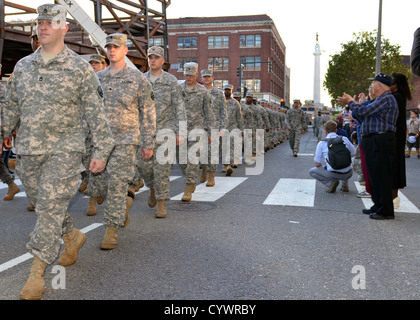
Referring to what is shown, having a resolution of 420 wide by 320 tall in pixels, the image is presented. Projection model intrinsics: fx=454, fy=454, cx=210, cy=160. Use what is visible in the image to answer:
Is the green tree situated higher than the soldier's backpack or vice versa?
the green tree

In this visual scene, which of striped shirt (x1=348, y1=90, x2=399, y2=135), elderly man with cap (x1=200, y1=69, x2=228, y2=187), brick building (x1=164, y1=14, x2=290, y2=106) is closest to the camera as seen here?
striped shirt (x1=348, y1=90, x2=399, y2=135)

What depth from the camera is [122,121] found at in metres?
5.10

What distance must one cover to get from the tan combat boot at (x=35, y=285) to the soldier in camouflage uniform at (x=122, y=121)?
133 centimetres

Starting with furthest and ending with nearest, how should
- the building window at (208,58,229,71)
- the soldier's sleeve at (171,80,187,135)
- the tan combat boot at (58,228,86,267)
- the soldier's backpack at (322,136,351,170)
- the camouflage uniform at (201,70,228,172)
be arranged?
the building window at (208,58,229,71)
the camouflage uniform at (201,70,228,172)
the soldier's backpack at (322,136,351,170)
the soldier's sleeve at (171,80,187,135)
the tan combat boot at (58,228,86,267)

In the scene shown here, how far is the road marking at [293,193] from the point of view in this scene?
7395 mm

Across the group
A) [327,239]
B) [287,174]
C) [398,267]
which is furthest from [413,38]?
[287,174]

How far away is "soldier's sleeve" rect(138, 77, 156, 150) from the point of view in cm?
517

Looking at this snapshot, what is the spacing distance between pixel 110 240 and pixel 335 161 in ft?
16.1

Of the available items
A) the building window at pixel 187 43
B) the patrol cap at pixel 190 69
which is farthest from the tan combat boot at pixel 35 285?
the building window at pixel 187 43

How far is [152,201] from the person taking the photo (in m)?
6.89

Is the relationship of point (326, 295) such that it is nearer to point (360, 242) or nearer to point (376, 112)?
point (360, 242)

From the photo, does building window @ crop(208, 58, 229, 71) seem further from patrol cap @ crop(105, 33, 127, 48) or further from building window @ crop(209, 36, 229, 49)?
patrol cap @ crop(105, 33, 127, 48)

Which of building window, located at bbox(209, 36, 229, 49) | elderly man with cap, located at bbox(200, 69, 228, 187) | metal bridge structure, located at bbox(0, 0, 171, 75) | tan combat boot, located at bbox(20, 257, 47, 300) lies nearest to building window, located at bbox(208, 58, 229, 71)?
building window, located at bbox(209, 36, 229, 49)

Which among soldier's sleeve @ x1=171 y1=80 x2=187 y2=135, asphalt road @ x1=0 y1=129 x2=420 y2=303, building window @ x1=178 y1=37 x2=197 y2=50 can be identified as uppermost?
building window @ x1=178 y1=37 x2=197 y2=50
